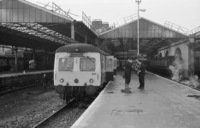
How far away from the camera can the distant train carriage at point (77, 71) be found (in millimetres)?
12445

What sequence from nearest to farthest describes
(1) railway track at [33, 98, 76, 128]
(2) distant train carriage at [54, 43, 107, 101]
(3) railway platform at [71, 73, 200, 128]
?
1. (3) railway platform at [71, 73, 200, 128]
2. (1) railway track at [33, 98, 76, 128]
3. (2) distant train carriage at [54, 43, 107, 101]

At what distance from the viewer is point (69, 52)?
12836 millimetres

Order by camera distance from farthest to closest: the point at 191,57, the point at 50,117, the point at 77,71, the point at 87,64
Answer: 1. the point at 191,57
2. the point at 87,64
3. the point at 77,71
4. the point at 50,117

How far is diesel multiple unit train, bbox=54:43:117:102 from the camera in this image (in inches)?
490

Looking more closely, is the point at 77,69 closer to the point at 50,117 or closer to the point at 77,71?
the point at 77,71

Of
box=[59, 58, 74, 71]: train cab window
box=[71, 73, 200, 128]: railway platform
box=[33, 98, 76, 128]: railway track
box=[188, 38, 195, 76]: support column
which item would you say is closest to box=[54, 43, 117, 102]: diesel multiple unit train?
box=[59, 58, 74, 71]: train cab window

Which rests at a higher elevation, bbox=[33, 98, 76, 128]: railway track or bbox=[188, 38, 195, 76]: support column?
bbox=[188, 38, 195, 76]: support column

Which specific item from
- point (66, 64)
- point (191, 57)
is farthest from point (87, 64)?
point (191, 57)

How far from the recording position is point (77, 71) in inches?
Result: 495

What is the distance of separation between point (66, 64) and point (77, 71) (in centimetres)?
68

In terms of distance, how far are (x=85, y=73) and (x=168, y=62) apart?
1958 cm

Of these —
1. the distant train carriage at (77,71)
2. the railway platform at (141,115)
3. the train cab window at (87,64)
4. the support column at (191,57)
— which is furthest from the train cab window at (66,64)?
the support column at (191,57)

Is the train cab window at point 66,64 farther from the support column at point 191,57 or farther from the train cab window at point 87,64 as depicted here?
the support column at point 191,57

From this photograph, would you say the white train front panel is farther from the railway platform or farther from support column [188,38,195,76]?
support column [188,38,195,76]
